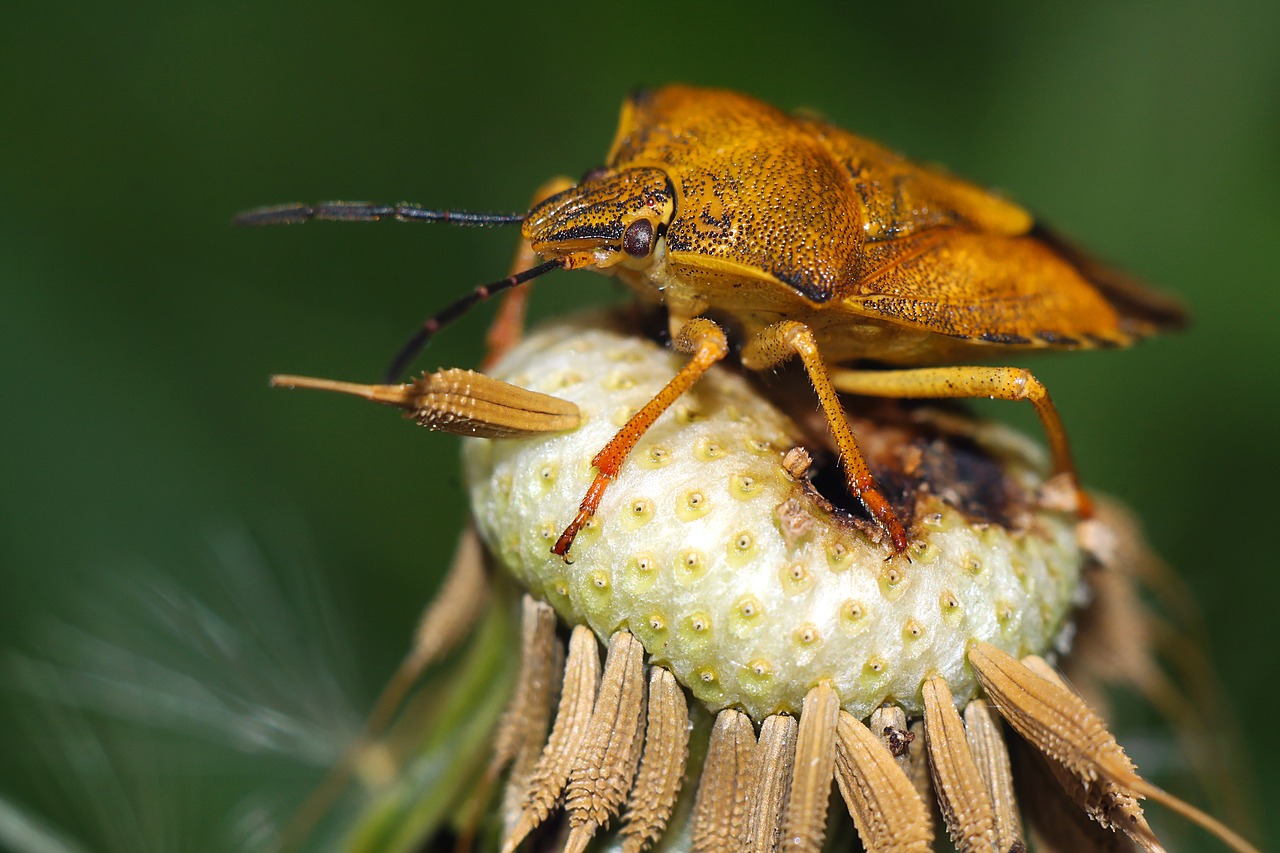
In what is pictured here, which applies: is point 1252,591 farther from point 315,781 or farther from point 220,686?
point 220,686

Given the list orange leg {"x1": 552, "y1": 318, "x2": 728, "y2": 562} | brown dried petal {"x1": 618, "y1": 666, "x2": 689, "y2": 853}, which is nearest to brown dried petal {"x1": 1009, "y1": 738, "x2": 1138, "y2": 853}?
brown dried petal {"x1": 618, "y1": 666, "x2": 689, "y2": 853}

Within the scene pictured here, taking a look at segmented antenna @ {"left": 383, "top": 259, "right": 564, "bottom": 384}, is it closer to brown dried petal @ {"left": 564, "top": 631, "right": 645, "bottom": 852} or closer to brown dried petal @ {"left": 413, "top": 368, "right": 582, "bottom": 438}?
brown dried petal @ {"left": 413, "top": 368, "right": 582, "bottom": 438}

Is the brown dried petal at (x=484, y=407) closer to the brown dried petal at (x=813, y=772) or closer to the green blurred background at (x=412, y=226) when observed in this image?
the brown dried petal at (x=813, y=772)

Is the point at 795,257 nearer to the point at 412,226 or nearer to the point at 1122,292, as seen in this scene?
the point at 1122,292

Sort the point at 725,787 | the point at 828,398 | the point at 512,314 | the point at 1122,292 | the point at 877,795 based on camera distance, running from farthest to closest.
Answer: the point at 1122,292
the point at 512,314
the point at 828,398
the point at 725,787
the point at 877,795

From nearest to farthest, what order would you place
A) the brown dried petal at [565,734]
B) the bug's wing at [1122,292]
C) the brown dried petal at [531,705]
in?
the brown dried petal at [565,734] < the brown dried petal at [531,705] < the bug's wing at [1122,292]

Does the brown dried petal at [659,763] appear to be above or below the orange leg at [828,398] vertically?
below

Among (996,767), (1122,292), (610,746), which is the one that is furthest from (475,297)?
(1122,292)

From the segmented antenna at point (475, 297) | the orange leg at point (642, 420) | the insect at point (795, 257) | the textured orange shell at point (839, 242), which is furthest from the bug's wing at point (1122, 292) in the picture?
→ the segmented antenna at point (475, 297)
